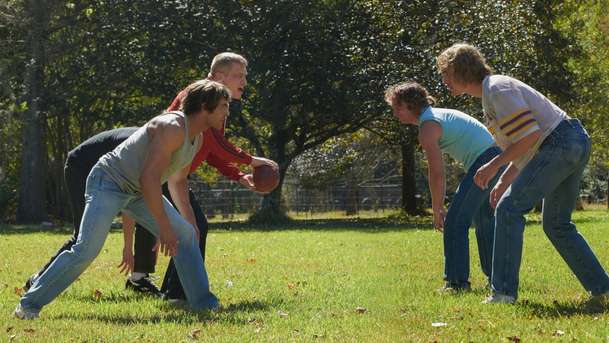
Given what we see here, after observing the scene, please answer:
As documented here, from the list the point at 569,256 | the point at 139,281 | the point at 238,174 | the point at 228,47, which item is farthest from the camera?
the point at 228,47

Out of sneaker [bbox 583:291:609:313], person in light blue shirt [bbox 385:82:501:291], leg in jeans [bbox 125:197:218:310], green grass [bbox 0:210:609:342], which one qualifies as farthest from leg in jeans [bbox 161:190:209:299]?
sneaker [bbox 583:291:609:313]

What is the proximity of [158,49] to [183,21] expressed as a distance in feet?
3.69

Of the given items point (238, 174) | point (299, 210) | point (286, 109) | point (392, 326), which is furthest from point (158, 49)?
point (392, 326)

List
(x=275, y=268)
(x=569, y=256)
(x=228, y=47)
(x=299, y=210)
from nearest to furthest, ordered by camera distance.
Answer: (x=569, y=256)
(x=275, y=268)
(x=228, y=47)
(x=299, y=210)

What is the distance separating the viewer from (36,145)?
31469 millimetres

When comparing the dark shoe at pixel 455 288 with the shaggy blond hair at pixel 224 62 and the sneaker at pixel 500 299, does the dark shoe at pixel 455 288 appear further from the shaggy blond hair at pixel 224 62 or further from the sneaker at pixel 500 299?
the shaggy blond hair at pixel 224 62

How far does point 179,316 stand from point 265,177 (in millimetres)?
1604

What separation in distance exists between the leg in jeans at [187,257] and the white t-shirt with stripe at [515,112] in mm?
2313

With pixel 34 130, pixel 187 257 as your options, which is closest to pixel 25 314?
pixel 187 257

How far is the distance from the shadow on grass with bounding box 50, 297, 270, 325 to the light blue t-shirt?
6.70 ft

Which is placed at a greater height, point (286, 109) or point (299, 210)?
point (286, 109)

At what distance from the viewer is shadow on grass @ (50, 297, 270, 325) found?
22.9ft

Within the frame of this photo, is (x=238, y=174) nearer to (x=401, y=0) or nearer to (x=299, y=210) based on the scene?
(x=401, y=0)

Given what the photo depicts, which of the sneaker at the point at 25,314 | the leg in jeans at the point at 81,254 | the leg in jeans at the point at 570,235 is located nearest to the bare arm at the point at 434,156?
the leg in jeans at the point at 570,235
